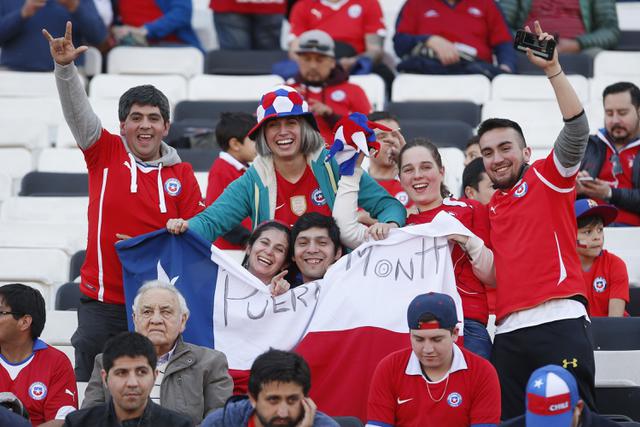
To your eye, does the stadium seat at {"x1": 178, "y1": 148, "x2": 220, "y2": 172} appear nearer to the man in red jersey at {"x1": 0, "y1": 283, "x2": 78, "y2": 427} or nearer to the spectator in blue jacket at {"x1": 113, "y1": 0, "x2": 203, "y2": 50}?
the spectator in blue jacket at {"x1": 113, "y1": 0, "x2": 203, "y2": 50}

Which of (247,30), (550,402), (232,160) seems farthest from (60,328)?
(247,30)

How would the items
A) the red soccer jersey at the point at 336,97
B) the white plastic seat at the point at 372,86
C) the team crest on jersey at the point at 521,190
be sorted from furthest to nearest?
the white plastic seat at the point at 372,86
the red soccer jersey at the point at 336,97
the team crest on jersey at the point at 521,190

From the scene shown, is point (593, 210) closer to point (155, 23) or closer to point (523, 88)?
point (523, 88)

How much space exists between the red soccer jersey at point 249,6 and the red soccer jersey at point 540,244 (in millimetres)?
5029

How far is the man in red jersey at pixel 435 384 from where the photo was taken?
5.47 m

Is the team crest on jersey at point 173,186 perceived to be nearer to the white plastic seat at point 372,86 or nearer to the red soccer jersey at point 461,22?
the white plastic seat at point 372,86

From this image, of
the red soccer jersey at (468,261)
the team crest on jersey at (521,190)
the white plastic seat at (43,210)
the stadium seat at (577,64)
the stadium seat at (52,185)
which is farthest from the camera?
the stadium seat at (577,64)

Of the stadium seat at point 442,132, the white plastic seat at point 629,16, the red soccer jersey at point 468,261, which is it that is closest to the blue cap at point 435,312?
the red soccer jersey at point 468,261

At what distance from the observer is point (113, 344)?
534 cm

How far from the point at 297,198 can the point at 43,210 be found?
243cm

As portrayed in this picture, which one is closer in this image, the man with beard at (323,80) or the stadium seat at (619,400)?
the stadium seat at (619,400)

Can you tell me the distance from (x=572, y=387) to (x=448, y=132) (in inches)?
167

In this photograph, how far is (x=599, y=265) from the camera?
7125 mm

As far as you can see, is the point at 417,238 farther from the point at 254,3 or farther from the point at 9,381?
the point at 254,3
